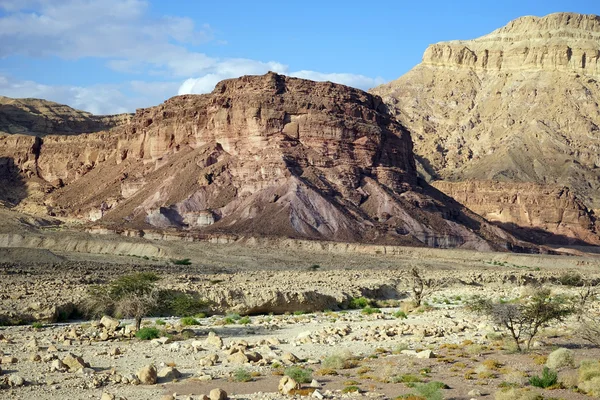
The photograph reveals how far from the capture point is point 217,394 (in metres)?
16.2

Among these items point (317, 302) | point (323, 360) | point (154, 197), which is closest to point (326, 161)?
point (154, 197)

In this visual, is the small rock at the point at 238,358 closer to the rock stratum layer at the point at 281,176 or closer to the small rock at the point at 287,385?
the small rock at the point at 287,385

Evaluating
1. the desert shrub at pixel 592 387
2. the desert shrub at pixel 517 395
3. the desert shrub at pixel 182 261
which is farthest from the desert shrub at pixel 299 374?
the desert shrub at pixel 182 261

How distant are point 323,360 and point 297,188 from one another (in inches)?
2774

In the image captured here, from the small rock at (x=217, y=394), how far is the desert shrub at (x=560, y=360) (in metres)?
8.56

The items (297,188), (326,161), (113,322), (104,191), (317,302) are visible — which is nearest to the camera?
(113,322)

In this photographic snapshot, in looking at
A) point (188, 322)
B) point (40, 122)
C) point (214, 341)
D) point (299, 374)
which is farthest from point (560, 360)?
point (40, 122)

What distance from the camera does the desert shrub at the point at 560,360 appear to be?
20766mm

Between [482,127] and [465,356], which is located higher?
[482,127]

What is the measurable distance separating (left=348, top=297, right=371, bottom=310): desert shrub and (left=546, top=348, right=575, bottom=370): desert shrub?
19408mm

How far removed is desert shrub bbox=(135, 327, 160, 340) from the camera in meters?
24.7

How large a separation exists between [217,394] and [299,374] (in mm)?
2781

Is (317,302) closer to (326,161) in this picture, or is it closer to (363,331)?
(363,331)

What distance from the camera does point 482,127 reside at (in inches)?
7160
